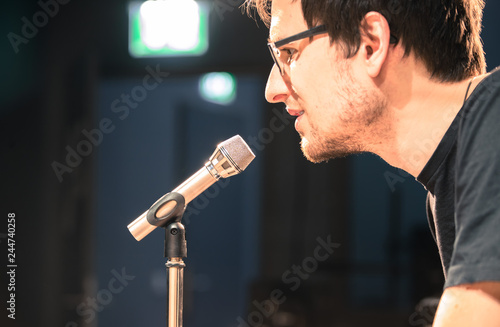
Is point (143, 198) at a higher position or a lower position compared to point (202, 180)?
higher

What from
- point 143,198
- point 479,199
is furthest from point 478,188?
point 143,198

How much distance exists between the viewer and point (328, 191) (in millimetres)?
3811

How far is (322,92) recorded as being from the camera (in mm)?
1113

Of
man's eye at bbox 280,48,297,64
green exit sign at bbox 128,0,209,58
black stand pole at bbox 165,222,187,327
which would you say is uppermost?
green exit sign at bbox 128,0,209,58

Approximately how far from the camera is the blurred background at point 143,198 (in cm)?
355

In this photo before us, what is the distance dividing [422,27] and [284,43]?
29 centimetres

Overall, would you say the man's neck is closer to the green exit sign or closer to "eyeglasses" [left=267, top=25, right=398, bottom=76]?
"eyeglasses" [left=267, top=25, right=398, bottom=76]

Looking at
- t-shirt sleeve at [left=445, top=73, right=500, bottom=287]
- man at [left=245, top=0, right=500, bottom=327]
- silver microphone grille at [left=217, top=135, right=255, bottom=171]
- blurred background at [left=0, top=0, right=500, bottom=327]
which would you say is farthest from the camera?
blurred background at [left=0, top=0, right=500, bottom=327]

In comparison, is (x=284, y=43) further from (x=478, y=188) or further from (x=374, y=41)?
(x=478, y=188)

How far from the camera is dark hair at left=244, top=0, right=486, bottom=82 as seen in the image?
1075 mm

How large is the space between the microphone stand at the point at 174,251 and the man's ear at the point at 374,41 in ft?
1.54

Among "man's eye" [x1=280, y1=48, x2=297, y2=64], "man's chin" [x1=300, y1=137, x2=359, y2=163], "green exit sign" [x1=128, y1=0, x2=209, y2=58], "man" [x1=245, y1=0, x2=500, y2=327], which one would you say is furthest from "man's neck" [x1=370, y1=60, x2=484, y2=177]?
"green exit sign" [x1=128, y1=0, x2=209, y2=58]

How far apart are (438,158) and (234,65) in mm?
2998

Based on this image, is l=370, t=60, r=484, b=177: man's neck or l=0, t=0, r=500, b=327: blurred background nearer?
l=370, t=60, r=484, b=177: man's neck
